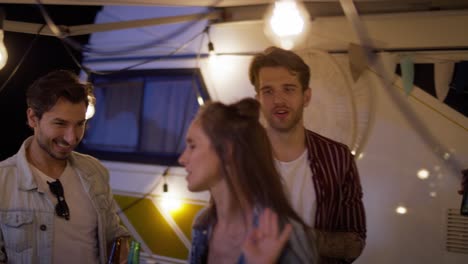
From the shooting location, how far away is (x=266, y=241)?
146 cm

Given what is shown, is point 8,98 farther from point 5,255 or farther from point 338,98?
point 338,98

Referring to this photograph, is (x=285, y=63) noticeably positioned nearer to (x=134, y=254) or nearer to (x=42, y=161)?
(x=134, y=254)

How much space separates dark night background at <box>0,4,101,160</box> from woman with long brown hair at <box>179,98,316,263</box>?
4.09m

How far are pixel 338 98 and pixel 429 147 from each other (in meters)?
0.78

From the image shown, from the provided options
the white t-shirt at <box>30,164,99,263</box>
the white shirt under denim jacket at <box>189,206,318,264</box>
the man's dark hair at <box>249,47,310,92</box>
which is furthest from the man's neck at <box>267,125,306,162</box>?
the white t-shirt at <box>30,164,99,263</box>

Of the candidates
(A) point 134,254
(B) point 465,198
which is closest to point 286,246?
(A) point 134,254

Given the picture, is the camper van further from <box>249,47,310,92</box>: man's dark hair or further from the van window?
<box>249,47,310,92</box>: man's dark hair

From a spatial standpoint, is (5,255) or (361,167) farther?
(361,167)

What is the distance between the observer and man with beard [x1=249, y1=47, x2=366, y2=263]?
2.41 m

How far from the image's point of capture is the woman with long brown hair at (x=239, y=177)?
64.2 inches

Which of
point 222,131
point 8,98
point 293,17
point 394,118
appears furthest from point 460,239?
point 8,98

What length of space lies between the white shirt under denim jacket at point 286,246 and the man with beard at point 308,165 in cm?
69

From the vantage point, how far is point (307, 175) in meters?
2.48

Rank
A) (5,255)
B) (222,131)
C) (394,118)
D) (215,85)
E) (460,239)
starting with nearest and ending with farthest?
(222,131) → (5,255) → (460,239) → (394,118) → (215,85)
